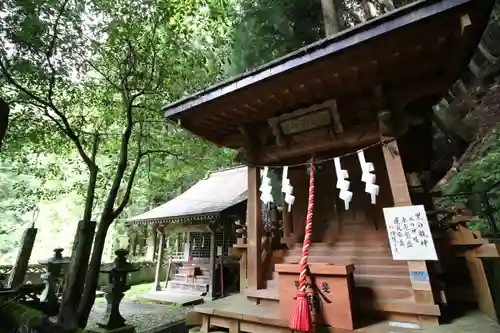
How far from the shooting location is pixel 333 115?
421cm

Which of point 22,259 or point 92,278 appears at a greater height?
point 22,259

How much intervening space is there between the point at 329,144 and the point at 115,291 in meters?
5.83

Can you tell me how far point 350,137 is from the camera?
423 centimetres

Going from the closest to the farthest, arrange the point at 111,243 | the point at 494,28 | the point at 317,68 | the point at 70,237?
1. the point at 317,68
2. the point at 494,28
3. the point at 111,243
4. the point at 70,237

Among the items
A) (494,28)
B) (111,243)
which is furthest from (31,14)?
(111,243)

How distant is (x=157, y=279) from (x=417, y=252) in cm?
1455

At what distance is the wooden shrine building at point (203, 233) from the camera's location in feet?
43.2

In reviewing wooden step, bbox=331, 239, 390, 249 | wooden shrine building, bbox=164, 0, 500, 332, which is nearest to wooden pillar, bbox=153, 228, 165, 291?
wooden shrine building, bbox=164, 0, 500, 332

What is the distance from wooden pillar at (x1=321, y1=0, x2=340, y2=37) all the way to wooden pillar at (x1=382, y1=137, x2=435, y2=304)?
16.2 ft

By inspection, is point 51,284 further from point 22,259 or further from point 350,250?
Answer: point 350,250

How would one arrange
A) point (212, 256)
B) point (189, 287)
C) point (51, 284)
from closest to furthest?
point (51, 284)
point (212, 256)
point (189, 287)

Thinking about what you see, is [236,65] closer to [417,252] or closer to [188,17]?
[188,17]

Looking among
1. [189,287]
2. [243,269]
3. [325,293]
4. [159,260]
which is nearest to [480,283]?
[325,293]

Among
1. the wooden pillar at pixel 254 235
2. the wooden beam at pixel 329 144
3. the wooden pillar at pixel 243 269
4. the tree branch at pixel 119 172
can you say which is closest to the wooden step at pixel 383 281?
the wooden pillar at pixel 254 235
